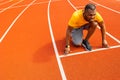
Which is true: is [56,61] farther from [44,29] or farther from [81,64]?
[44,29]

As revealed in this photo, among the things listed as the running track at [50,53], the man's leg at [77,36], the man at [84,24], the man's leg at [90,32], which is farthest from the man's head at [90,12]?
the running track at [50,53]

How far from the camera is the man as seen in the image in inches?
179

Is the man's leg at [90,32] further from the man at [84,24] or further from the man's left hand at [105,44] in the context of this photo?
the man's left hand at [105,44]

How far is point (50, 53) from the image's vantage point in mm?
5316

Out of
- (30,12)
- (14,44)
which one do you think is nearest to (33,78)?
(14,44)

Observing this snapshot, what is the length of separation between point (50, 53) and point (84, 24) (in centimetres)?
105

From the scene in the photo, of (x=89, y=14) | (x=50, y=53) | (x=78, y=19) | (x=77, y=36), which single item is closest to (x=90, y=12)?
(x=89, y=14)

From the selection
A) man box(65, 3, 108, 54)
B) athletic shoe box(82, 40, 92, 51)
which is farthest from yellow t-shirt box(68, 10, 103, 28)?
athletic shoe box(82, 40, 92, 51)

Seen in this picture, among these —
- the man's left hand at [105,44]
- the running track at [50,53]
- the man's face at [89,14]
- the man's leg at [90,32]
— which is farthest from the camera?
the man's left hand at [105,44]

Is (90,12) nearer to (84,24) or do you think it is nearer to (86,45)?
(84,24)

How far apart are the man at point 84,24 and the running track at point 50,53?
168 millimetres

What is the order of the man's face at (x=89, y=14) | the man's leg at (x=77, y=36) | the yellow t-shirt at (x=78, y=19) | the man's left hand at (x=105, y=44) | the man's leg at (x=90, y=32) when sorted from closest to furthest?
1. the man's face at (x=89, y=14)
2. the yellow t-shirt at (x=78, y=19)
3. the man's leg at (x=90, y=32)
4. the man's left hand at (x=105, y=44)
5. the man's leg at (x=77, y=36)

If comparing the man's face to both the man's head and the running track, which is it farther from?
the running track

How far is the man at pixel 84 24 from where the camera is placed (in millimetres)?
4551
